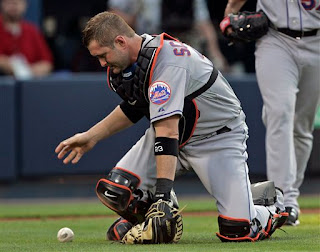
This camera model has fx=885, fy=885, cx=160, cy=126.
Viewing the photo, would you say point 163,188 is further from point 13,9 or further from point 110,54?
point 13,9

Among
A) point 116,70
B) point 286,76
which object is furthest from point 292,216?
point 116,70

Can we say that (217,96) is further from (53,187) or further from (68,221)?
(53,187)

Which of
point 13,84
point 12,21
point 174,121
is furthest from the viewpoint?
point 12,21

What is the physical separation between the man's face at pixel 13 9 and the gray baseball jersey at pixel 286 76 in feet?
16.3

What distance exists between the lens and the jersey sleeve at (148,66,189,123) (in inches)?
213

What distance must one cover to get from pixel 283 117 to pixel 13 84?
4763 millimetres

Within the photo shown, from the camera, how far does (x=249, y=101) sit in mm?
11172

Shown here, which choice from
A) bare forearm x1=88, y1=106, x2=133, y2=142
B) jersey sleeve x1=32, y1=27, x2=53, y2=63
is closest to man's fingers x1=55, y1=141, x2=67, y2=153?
bare forearm x1=88, y1=106, x2=133, y2=142

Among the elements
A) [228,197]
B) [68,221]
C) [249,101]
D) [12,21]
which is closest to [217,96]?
[228,197]

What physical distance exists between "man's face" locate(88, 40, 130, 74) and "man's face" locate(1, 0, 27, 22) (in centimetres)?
614

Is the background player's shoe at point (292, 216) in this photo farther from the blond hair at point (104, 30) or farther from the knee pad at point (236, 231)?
the blond hair at point (104, 30)

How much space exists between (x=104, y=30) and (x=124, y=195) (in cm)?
110

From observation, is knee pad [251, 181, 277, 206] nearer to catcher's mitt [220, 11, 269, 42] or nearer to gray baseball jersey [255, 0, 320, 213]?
gray baseball jersey [255, 0, 320, 213]

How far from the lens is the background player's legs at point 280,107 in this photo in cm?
701
